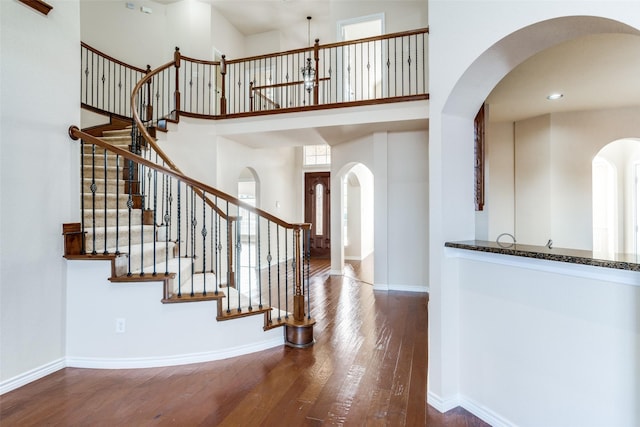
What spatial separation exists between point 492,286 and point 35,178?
10.7ft

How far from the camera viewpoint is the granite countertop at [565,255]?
1360 millimetres

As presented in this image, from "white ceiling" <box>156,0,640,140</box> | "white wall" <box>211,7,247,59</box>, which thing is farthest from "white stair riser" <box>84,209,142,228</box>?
"white wall" <box>211,7,247,59</box>

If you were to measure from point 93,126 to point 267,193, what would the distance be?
335 centimetres

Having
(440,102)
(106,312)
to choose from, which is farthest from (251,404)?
(440,102)

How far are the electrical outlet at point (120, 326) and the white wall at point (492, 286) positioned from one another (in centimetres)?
236

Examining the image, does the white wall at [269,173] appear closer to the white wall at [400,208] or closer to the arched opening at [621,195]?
the white wall at [400,208]

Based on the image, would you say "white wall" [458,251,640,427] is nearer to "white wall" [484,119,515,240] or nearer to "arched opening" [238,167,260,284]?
"arched opening" [238,167,260,284]

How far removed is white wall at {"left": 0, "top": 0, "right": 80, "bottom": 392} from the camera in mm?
2232

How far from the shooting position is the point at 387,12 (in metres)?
5.88

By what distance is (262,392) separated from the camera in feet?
7.38

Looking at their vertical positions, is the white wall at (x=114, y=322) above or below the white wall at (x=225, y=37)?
below

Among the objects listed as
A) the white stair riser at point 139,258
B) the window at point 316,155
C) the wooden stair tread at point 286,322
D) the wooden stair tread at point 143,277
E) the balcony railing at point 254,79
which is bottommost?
the wooden stair tread at point 286,322

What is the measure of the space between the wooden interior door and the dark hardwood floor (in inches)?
225

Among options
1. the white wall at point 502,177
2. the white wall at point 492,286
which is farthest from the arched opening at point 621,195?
the white wall at point 492,286
